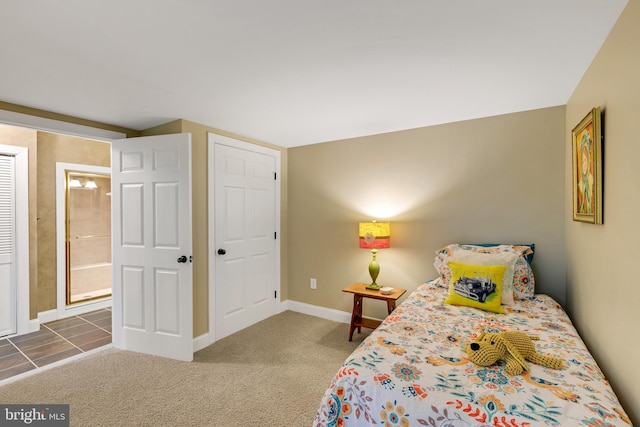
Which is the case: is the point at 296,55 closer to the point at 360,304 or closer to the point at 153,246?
the point at 153,246

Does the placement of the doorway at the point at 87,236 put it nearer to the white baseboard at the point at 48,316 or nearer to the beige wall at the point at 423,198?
the white baseboard at the point at 48,316

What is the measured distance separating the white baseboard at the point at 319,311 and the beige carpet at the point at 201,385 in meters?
0.50

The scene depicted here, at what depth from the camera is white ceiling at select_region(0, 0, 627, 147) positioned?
4.28ft

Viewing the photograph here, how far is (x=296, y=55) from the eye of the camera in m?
1.66

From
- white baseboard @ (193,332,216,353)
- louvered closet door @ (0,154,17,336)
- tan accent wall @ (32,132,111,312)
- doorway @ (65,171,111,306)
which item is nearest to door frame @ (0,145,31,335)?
louvered closet door @ (0,154,17,336)

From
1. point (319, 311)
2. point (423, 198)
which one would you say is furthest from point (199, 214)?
point (423, 198)

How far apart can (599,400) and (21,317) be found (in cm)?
479

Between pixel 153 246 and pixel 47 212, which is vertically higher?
pixel 47 212

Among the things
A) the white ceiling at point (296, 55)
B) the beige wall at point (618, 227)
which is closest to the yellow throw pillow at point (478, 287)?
the beige wall at point (618, 227)

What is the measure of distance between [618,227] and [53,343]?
181 inches

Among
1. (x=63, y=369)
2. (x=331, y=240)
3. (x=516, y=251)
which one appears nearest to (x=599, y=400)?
(x=516, y=251)

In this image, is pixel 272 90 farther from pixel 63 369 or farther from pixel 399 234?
pixel 63 369

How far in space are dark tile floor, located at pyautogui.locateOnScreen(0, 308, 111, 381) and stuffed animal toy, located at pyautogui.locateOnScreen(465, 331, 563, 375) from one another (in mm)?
3424

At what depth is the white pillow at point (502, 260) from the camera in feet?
7.22
